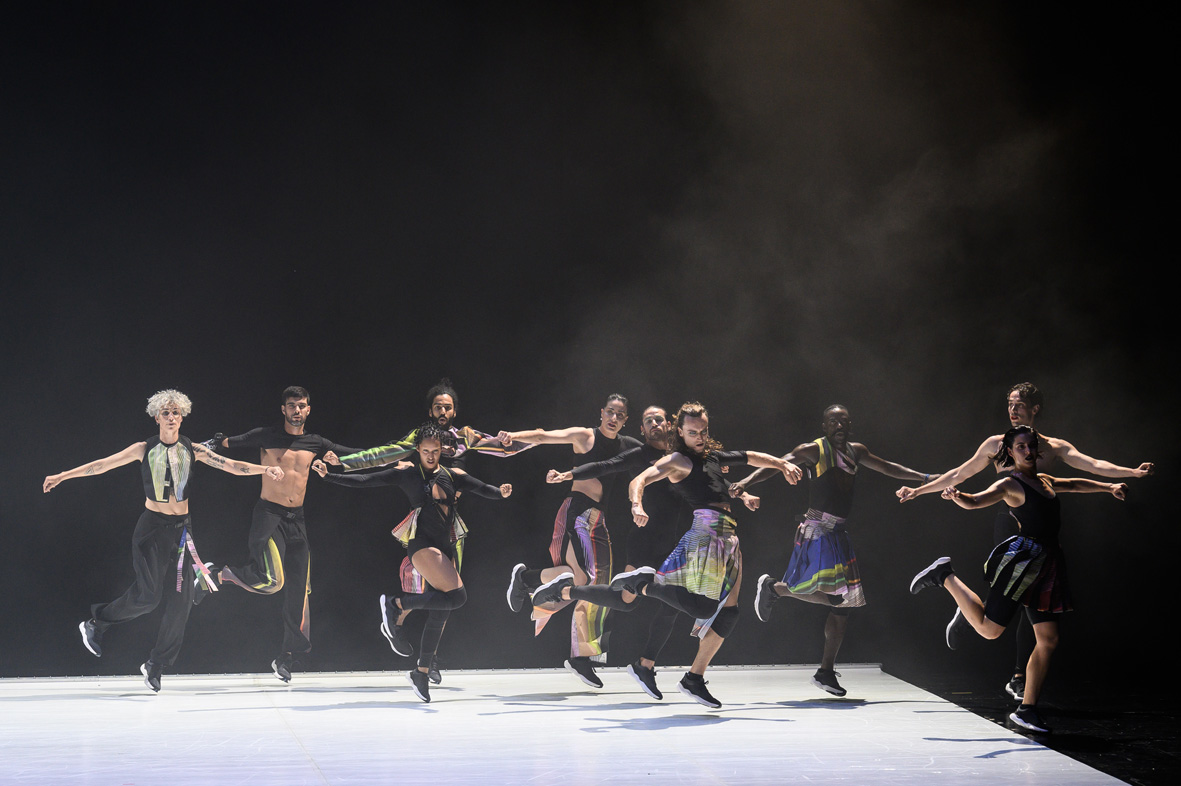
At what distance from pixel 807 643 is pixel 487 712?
2.99 meters

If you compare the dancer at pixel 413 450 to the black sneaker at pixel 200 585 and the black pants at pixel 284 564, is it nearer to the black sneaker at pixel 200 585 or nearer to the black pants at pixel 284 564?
the black pants at pixel 284 564

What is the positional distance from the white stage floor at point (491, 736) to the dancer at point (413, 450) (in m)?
0.33

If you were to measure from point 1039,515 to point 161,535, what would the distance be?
478cm

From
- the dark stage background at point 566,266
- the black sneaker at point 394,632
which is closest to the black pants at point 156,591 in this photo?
the dark stage background at point 566,266

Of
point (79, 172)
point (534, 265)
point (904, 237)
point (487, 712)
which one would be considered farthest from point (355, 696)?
point (904, 237)

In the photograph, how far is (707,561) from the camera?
18.3 ft

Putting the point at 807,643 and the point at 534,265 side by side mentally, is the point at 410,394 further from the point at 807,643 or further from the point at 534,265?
the point at 807,643

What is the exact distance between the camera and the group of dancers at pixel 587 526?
564cm

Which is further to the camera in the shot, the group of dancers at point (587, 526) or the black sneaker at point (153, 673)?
the black sneaker at point (153, 673)

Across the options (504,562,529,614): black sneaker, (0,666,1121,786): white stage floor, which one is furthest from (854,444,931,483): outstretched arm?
(504,562,529,614): black sneaker

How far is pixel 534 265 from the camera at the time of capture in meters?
7.55

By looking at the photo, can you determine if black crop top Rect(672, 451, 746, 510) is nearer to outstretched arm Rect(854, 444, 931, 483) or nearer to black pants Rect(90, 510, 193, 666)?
outstretched arm Rect(854, 444, 931, 483)

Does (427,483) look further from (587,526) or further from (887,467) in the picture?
(887,467)

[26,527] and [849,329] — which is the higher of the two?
[849,329]
